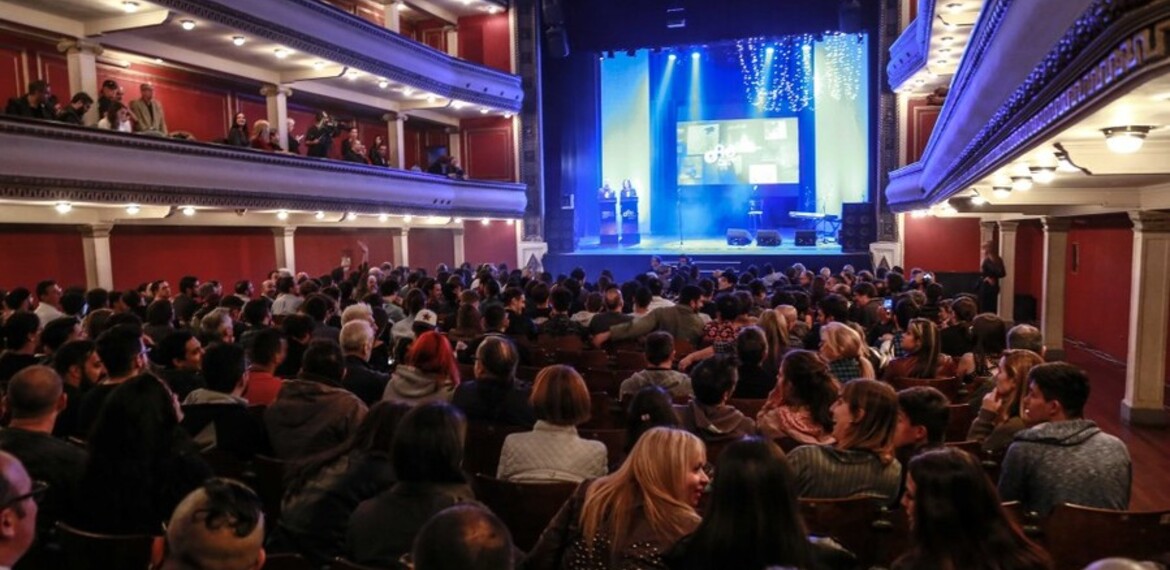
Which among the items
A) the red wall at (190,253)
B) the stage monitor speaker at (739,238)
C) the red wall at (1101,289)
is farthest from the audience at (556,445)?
the stage monitor speaker at (739,238)

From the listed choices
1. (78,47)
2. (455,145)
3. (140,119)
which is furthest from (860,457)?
(455,145)

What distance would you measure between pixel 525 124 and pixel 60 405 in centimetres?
1896

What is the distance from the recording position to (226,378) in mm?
3742

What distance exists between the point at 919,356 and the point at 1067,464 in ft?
7.77

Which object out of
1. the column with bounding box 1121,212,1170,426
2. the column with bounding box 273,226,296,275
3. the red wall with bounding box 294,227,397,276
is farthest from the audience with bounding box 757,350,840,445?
the red wall with bounding box 294,227,397,276

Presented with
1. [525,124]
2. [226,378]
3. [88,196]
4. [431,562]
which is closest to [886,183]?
[525,124]

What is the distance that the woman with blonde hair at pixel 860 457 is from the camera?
297 centimetres

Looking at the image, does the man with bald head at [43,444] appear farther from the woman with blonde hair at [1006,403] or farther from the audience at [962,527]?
the woman with blonde hair at [1006,403]

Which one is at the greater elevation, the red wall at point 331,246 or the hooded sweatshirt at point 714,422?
the red wall at point 331,246

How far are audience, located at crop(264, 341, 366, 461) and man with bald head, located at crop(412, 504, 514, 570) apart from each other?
215 cm

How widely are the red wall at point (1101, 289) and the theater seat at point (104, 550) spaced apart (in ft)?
37.3

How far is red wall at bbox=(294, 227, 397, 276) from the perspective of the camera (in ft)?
54.3

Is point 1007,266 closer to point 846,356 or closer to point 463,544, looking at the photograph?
→ point 846,356

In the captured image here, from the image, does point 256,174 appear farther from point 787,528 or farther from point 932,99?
point 932,99
